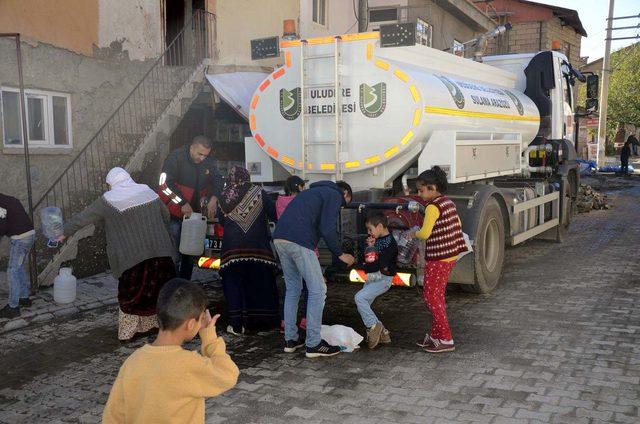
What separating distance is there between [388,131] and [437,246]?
185 cm

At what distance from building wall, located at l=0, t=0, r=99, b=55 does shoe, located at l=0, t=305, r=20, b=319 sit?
4.30 metres

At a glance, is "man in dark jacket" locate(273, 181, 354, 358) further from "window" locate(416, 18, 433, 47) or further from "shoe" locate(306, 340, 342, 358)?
"window" locate(416, 18, 433, 47)

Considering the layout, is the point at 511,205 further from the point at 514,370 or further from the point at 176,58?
the point at 176,58

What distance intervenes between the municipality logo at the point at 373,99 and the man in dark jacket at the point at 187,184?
1.80 metres

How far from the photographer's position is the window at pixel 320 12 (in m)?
15.1

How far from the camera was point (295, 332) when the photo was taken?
5.70m

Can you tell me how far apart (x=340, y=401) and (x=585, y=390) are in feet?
5.83

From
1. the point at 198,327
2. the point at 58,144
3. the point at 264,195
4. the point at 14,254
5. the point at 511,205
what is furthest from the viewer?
the point at 58,144

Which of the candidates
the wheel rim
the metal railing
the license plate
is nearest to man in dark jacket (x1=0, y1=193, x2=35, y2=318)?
the license plate

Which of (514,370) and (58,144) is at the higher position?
(58,144)

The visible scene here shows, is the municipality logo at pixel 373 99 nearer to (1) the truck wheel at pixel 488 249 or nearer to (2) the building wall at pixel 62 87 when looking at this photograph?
(1) the truck wheel at pixel 488 249

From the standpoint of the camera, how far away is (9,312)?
6.76 meters

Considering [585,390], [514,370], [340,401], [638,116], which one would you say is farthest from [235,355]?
[638,116]

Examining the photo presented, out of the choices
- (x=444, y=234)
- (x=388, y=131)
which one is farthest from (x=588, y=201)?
→ (x=444, y=234)
